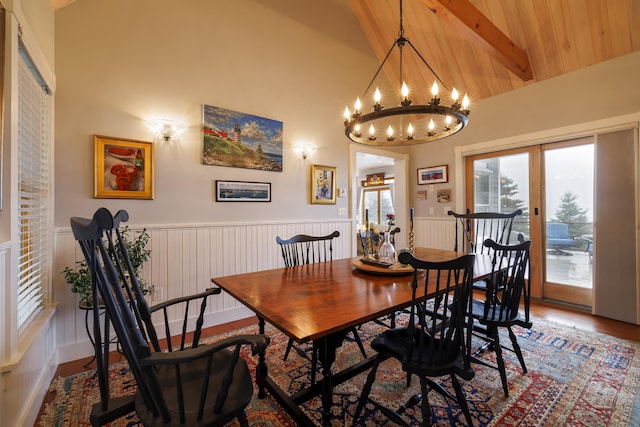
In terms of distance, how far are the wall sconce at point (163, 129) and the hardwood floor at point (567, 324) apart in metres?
1.89

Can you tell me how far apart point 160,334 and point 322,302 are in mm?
2098

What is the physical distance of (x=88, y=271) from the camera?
2010mm

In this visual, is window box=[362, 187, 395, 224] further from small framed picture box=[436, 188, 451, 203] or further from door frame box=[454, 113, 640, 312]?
door frame box=[454, 113, 640, 312]

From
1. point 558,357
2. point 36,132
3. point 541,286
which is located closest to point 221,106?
point 36,132

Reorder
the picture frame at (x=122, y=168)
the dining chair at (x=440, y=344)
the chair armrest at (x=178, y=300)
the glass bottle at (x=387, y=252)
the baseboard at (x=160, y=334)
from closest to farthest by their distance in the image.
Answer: the dining chair at (x=440, y=344) < the chair armrest at (x=178, y=300) < the glass bottle at (x=387, y=252) < the baseboard at (x=160, y=334) < the picture frame at (x=122, y=168)

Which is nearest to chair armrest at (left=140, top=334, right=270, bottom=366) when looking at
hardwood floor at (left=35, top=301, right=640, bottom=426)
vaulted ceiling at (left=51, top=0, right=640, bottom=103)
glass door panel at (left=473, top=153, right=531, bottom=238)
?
hardwood floor at (left=35, top=301, right=640, bottom=426)

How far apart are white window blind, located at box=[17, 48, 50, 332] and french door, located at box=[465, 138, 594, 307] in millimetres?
4824

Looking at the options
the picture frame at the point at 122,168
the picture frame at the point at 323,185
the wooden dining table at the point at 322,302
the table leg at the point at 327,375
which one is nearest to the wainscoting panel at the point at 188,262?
the picture frame at the point at 122,168

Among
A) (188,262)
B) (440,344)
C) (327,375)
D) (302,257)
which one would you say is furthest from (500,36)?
(188,262)

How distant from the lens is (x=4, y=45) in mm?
1309

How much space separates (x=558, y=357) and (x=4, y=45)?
395 cm

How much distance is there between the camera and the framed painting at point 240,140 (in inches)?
113

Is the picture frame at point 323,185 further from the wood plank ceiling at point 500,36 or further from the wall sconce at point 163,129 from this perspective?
the wood plank ceiling at point 500,36

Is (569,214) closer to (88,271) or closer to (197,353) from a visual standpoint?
(197,353)
